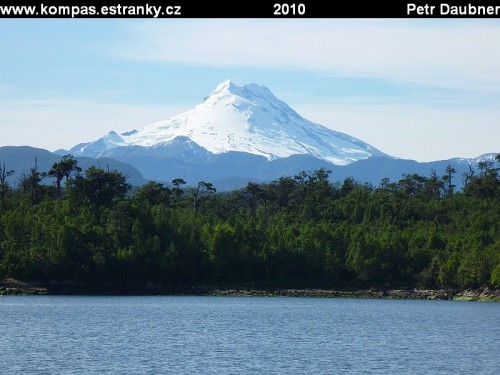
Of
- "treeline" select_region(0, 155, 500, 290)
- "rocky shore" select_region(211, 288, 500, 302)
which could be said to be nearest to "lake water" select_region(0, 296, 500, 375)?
"treeline" select_region(0, 155, 500, 290)

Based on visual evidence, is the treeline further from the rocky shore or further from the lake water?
the lake water

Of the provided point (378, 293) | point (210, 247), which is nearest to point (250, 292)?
point (210, 247)

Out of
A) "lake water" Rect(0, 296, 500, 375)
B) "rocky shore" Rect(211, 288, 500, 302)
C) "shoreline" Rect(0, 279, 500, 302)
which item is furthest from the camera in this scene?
"rocky shore" Rect(211, 288, 500, 302)

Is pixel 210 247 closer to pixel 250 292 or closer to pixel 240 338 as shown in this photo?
pixel 250 292

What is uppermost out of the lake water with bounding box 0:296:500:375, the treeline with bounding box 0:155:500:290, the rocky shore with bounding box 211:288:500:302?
the treeline with bounding box 0:155:500:290

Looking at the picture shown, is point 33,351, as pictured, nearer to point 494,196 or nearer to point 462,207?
point 462,207

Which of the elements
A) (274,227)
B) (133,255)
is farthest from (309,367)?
(274,227)

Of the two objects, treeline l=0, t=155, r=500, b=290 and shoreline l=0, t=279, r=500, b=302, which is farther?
treeline l=0, t=155, r=500, b=290
